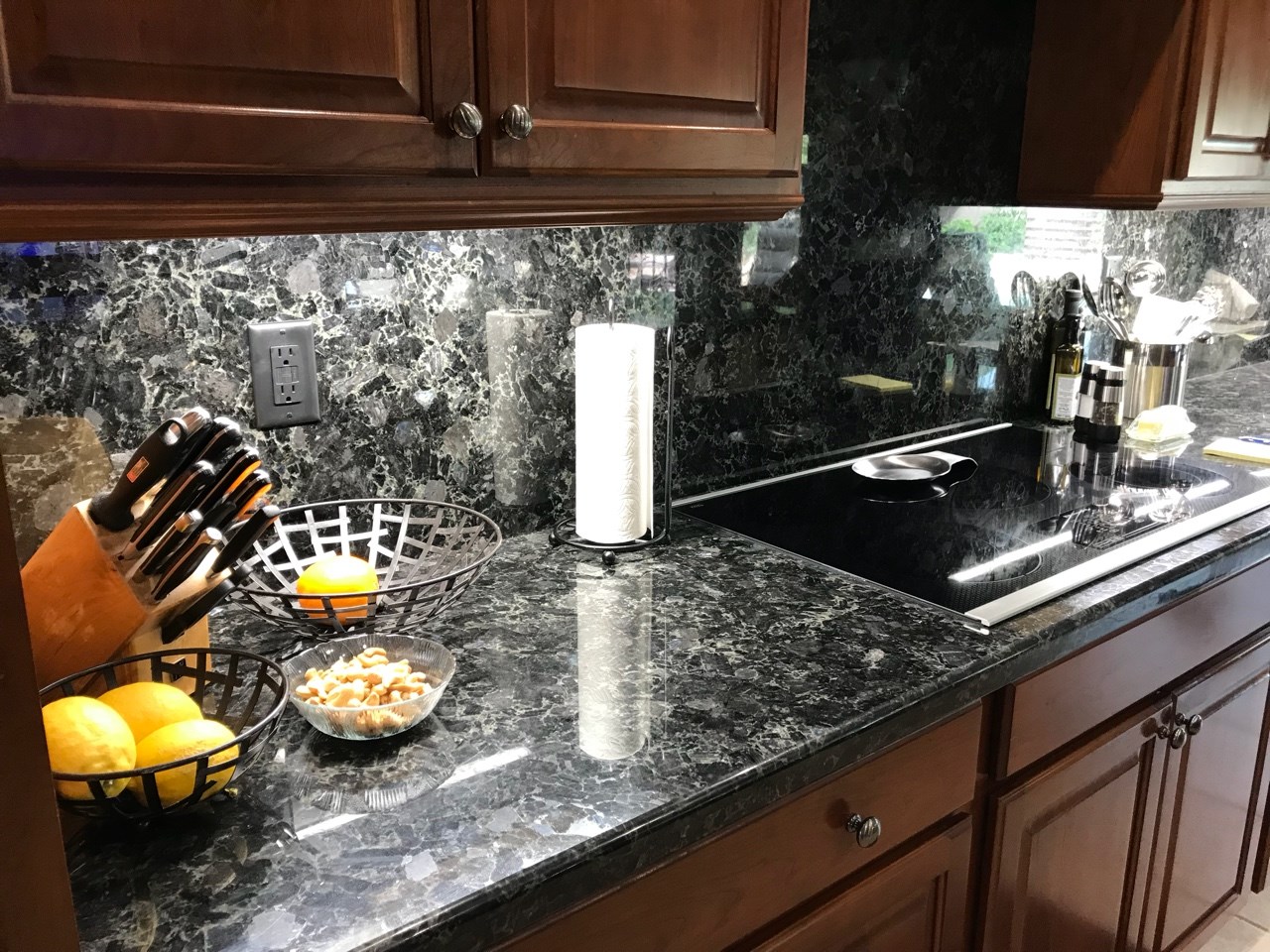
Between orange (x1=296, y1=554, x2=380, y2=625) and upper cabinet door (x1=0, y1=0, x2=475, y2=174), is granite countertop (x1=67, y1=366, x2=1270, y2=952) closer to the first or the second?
orange (x1=296, y1=554, x2=380, y2=625)

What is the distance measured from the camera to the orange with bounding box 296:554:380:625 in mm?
1162

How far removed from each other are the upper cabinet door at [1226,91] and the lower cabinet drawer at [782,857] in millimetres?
1340

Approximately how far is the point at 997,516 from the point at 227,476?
122 cm

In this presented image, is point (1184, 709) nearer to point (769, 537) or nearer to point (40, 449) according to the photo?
point (769, 537)

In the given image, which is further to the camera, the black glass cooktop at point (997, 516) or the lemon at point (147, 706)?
the black glass cooktop at point (997, 516)

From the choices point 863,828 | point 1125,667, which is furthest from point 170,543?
point 1125,667

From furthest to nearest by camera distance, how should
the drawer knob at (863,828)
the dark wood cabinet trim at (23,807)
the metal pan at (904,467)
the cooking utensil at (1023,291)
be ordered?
the cooking utensil at (1023,291) < the metal pan at (904,467) < the drawer knob at (863,828) < the dark wood cabinet trim at (23,807)

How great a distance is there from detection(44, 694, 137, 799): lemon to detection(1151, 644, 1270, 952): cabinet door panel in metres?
1.46

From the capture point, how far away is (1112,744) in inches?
57.0

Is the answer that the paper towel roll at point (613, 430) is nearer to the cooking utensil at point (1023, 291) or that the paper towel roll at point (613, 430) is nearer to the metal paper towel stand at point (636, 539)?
the metal paper towel stand at point (636, 539)

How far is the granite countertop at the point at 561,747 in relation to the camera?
790 millimetres

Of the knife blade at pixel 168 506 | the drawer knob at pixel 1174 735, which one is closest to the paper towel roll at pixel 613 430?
the knife blade at pixel 168 506

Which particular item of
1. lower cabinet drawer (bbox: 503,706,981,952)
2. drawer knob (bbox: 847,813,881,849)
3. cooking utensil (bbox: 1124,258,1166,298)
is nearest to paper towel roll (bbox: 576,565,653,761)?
lower cabinet drawer (bbox: 503,706,981,952)

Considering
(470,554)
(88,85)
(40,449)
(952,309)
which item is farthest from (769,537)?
(88,85)
